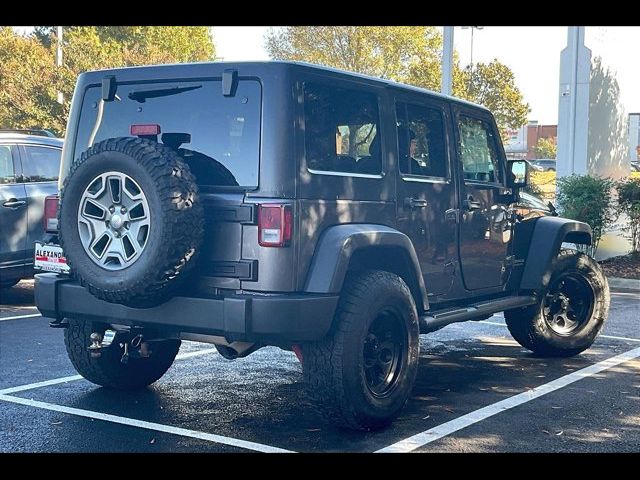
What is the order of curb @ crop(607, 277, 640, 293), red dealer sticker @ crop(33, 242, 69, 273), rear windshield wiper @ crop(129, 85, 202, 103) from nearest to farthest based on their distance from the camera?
rear windshield wiper @ crop(129, 85, 202, 103)
red dealer sticker @ crop(33, 242, 69, 273)
curb @ crop(607, 277, 640, 293)

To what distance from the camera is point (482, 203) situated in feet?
21.8

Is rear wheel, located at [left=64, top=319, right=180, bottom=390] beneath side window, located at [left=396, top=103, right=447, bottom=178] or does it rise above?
beneath

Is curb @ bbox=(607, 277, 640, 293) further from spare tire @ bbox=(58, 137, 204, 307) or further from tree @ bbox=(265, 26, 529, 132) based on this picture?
tree @ bbox=(265, 26, 529, 132)

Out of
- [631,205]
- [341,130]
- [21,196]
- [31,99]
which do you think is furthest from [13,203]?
[31,99]

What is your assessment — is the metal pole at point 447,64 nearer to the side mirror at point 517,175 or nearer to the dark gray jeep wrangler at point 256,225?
the side mirror at point 517,175

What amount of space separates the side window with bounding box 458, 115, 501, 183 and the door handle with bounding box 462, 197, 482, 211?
18 centimetres

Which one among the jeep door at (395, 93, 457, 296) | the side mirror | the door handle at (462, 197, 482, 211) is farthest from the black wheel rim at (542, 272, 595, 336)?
the jeep door at (395, 93, 457, 296)

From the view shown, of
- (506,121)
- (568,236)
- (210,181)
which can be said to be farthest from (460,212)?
(506,121)

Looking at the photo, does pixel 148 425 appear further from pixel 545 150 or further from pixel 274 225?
pixel 545 150

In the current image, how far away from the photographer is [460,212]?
6.32 m

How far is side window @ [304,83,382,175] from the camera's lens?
5.05 meters

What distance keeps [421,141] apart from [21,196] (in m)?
5.18
